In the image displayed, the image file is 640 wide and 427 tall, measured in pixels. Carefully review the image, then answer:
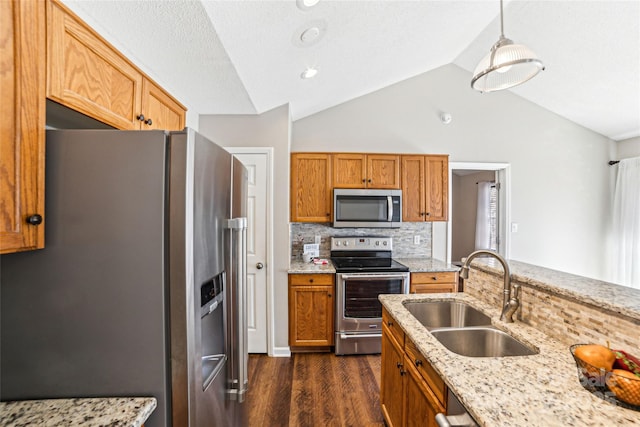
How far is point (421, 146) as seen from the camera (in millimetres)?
3537

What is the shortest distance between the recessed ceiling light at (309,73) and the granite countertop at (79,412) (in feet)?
7.31

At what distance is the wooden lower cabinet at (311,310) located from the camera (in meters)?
2.84

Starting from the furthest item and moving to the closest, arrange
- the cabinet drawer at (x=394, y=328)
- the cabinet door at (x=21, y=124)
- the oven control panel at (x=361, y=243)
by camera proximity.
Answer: the oven control panel at (x=361, y=243) < the cabinet drawer at (x=394, y=328) < the cabinet door at (x=21, y=124)

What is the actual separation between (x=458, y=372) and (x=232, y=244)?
3.29 ft

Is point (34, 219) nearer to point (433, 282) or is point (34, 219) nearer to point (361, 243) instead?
point (361, 243)

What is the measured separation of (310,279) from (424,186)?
168cm

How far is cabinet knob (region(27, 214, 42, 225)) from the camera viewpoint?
2.58 feet

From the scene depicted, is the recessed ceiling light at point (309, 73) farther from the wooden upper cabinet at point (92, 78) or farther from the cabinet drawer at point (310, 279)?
the cabinet drawer at point (310, 279)

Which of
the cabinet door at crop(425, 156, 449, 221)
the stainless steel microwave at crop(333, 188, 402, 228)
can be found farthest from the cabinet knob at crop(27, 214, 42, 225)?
the cabinet door at crop(425, 156, 449, 221)

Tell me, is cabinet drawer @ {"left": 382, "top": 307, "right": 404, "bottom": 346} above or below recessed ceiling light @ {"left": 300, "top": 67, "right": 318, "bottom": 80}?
below

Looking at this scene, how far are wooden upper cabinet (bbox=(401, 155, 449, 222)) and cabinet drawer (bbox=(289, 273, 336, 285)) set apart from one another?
113cm

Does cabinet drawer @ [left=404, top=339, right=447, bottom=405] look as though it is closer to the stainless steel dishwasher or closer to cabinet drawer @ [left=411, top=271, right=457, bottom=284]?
the stainless steel dishwasher

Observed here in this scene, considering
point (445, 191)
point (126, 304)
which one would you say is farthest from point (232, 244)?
point (445, 191)

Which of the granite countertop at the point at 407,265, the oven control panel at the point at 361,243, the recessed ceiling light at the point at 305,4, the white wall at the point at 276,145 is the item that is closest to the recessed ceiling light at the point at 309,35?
the recessed ceiling light at the point at 305,4
